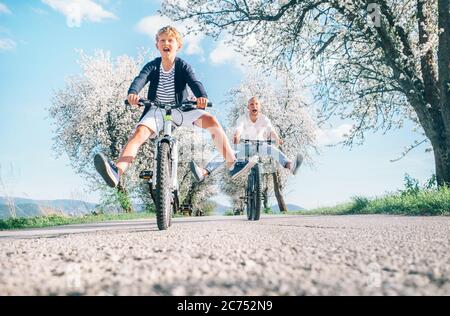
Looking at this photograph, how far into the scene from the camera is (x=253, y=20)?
38.3ft

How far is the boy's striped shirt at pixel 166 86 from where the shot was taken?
5.18 metres

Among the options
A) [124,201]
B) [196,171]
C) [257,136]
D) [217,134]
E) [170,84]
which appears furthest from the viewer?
[124,201]

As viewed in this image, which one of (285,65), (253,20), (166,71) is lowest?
(166,71)

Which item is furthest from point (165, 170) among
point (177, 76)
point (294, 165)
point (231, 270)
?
point (294, 165)

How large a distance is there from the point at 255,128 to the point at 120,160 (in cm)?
378

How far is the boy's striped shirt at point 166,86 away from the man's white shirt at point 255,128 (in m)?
2.90

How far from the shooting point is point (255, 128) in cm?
806

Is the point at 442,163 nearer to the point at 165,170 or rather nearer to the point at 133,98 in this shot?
the point at 165,170

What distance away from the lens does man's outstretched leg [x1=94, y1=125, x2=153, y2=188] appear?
453 centimetres

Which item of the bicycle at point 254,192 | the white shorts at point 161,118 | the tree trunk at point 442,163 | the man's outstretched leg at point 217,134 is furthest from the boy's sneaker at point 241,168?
the tree trunk at point 442,163
